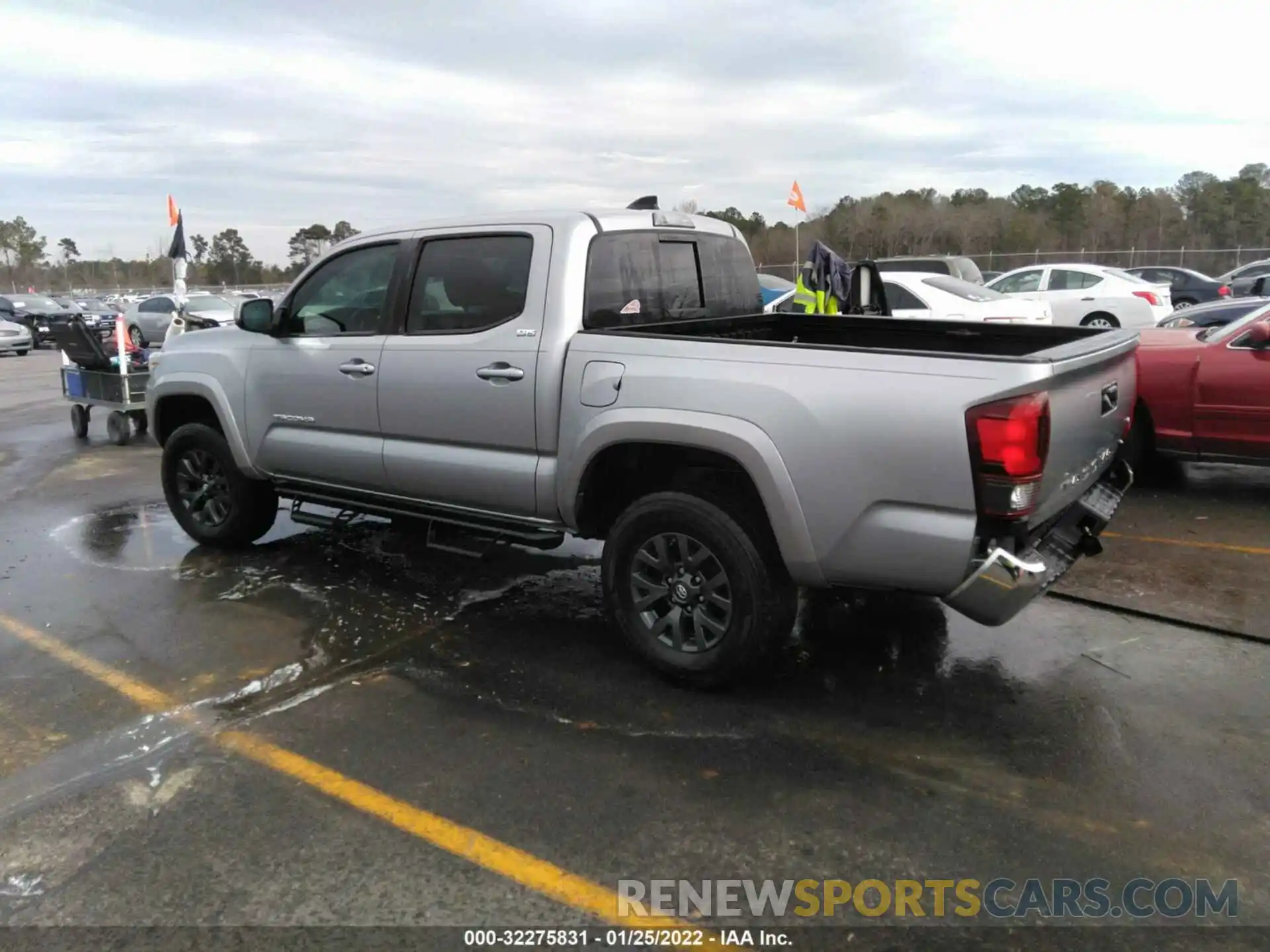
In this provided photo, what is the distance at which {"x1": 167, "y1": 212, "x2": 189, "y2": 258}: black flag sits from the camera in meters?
17.6

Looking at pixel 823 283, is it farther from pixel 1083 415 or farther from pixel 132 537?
pixel 132 537

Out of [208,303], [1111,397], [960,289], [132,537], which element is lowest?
[132,537]

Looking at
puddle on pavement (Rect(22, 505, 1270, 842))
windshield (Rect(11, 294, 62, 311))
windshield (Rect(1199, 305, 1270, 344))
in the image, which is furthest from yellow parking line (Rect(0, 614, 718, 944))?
windshield (Rect(11, 294, 62, 311))

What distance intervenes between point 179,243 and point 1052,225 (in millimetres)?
47436

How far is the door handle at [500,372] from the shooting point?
441cm

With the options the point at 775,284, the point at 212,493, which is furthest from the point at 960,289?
the point at 212,493

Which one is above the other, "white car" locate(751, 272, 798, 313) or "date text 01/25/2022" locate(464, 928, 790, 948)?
"white car" locate(751, 272, 798, 313)

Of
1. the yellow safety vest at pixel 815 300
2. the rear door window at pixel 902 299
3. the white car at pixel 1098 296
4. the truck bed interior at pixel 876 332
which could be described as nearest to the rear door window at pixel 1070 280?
the white car at pixel 1098 296

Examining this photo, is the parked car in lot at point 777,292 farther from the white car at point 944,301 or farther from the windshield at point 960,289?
the windshield at point 960,289

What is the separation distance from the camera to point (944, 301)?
10.9 m

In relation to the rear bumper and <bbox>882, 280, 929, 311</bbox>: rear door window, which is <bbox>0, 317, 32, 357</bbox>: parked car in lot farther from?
the rear bumper

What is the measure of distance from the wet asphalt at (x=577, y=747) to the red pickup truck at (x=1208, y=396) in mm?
1465

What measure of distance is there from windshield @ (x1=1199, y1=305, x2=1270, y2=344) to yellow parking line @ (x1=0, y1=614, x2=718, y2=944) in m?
6.51

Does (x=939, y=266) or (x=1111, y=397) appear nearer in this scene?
(x=1111, y=397)
